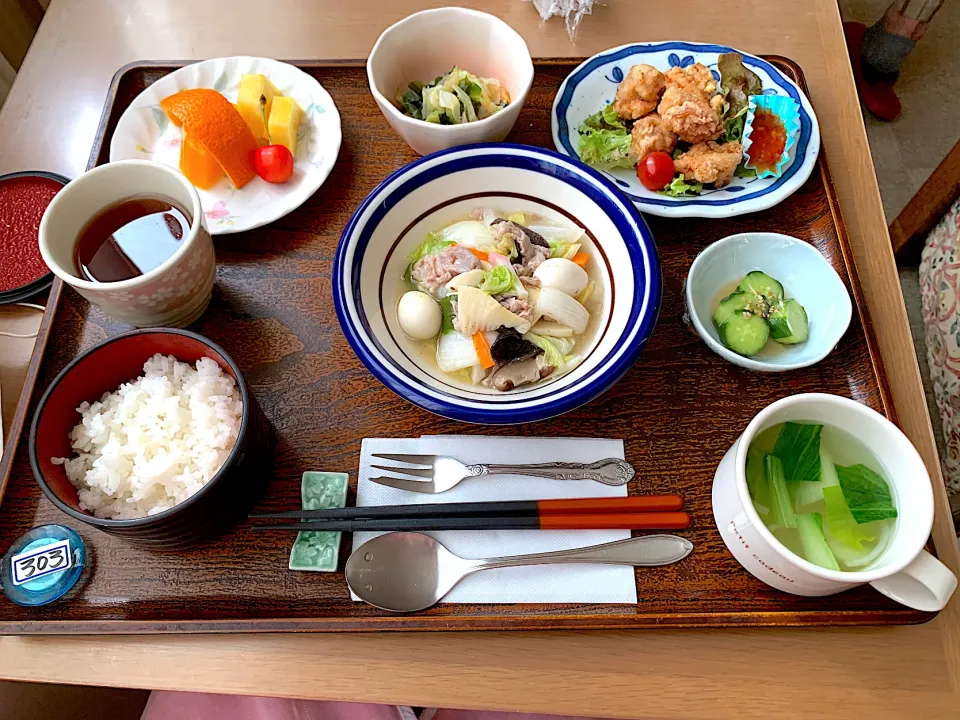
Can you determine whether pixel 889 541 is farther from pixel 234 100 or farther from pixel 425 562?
pixel 234 100

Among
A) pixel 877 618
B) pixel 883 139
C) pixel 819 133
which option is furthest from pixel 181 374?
pixel 883 139

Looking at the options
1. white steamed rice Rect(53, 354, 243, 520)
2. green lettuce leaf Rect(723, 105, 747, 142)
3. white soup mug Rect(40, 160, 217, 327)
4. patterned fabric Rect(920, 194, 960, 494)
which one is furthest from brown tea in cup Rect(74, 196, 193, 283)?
patterned fabric Rect(920, 194, 960, 494)

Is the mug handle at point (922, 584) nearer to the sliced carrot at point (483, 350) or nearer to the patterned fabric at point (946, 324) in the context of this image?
the sliced carrot at point (483, 350)

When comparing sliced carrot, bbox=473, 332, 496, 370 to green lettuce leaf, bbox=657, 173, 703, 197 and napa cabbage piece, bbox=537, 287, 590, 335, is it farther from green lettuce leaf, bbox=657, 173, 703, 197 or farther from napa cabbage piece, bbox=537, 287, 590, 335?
green lettuce leaf, bbox=657, 173, 703, 197

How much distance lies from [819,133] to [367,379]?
117cm

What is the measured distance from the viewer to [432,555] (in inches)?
41.2

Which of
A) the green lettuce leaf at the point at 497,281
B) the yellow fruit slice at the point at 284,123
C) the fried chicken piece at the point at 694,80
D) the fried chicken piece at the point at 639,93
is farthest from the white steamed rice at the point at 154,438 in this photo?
the fried chicken piece at the point at 694,80

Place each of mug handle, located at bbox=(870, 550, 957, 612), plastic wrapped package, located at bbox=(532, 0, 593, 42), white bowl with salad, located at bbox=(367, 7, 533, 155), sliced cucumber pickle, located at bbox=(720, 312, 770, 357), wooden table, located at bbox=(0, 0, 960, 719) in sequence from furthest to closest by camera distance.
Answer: plastic wrapped package, located at bbox=(532, 0, 593, 42), white bowl with salad, located at bbox=(367, 7, 533, 155), sliced cucumber pickle, located at bbox=(720, 312, 770, 357), wooden table, located at bbox=(0, 0, 960, 719), mug handle, located at bbox=(870, 550, 957, 612)

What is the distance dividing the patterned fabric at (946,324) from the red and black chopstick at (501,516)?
134cm

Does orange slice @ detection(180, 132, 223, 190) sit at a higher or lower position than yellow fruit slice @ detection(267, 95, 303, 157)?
lower

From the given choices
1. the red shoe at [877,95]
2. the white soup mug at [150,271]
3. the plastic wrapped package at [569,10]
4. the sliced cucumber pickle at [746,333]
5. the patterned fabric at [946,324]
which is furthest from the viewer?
the red shoe at [877,95]

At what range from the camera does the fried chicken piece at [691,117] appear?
1.42 meters

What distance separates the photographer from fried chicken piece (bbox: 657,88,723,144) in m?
1.42

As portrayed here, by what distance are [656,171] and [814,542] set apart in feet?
2.67
